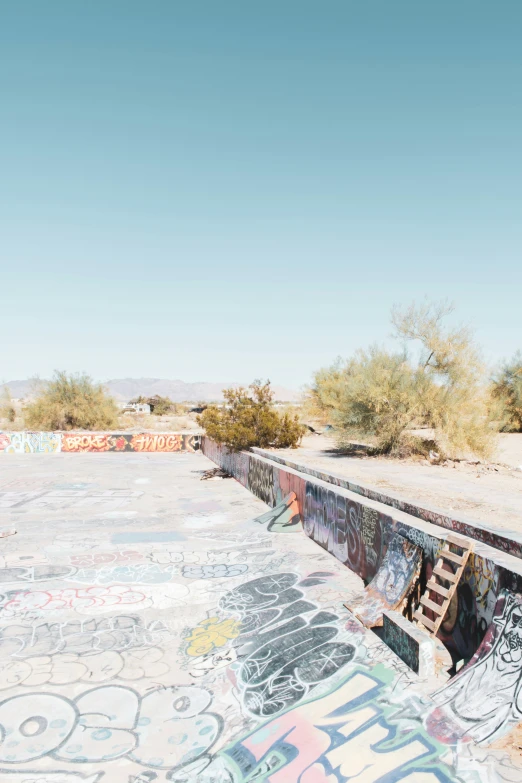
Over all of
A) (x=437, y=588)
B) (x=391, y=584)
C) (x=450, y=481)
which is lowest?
(x=391, y=584)

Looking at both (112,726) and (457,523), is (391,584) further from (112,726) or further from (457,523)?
(112,726)

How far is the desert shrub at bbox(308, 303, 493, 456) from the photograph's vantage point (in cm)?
1759

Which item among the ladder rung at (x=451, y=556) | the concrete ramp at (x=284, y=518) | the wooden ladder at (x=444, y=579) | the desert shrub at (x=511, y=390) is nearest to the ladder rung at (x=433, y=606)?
the wooden ladder at (x=444, y=579)

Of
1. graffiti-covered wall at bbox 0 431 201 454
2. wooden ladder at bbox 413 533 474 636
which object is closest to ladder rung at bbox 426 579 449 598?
wooden ladder at bbox 413 533 474 636

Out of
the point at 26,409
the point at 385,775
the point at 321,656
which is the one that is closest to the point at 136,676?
the point at 321,656

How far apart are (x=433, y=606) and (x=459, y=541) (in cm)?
77

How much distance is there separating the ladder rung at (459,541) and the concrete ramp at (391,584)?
0.53 m

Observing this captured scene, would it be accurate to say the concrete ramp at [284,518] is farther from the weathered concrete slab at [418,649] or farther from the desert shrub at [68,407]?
the desert shrub at [68,407]

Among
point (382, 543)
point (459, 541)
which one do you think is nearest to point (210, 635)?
point (382, 543)

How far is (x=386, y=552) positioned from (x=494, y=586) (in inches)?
90.2

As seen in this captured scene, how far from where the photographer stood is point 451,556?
5586 mm

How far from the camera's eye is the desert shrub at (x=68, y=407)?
131 feet

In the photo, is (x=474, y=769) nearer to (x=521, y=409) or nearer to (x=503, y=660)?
(x=503, y=660)

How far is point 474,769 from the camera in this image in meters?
3.75
